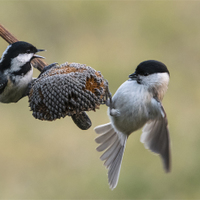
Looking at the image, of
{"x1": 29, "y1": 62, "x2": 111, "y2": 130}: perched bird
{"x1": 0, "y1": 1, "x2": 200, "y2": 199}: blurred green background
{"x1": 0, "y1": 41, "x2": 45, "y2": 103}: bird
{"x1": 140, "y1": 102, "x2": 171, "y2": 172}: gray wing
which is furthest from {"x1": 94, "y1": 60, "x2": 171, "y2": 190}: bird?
{"x1": 0, "y1": 1, "x2": 200, "y2": 199}: blurred green background

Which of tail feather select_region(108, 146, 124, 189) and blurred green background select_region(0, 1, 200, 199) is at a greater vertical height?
tail feather select_region(108, 146, 124, 189)

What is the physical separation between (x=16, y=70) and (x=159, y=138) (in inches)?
50.3

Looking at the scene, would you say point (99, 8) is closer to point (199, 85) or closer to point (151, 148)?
point (199, 85)

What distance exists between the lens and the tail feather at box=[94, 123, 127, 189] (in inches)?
128

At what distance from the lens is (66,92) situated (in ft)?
6.56

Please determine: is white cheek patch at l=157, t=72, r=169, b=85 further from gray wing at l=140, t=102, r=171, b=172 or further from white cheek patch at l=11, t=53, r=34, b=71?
white cheek patch at l=11, t=53, r=34, b=71

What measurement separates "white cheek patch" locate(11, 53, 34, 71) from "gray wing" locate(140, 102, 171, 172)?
1099 mm

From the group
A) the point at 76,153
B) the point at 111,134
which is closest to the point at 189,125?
the point at 76,153

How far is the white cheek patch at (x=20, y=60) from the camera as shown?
8.89 ft

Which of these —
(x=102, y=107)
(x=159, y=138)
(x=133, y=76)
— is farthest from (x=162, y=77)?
(x=102, y=107)

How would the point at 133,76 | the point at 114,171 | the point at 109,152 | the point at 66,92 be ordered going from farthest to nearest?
the point at 109,152, the point at 114,171, the point at 133,76, the point at 66,92

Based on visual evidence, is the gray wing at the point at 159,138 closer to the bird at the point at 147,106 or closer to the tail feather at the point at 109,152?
the bird at the point at 147,106

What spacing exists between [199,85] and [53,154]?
2.67 m

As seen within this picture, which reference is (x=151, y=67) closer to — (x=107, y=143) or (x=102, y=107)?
(x=107, y=143)
